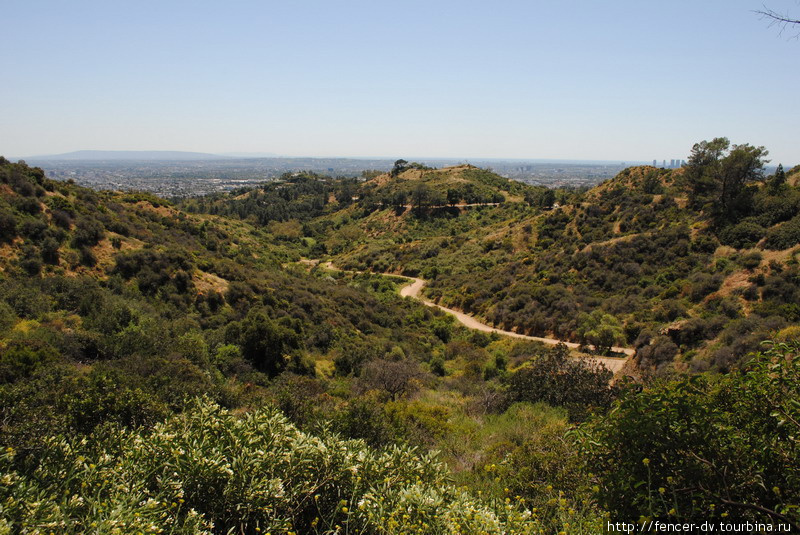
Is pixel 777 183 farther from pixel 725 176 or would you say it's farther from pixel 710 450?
pixel 710 450

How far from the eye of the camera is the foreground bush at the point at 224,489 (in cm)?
378

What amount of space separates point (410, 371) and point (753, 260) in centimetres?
2443

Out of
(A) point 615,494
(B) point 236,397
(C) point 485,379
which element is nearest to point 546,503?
(A) point 615,494

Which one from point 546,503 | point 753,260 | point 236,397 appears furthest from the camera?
point 753,260

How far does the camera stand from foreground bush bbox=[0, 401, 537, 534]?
378cm

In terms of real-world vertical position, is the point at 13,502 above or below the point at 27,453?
above

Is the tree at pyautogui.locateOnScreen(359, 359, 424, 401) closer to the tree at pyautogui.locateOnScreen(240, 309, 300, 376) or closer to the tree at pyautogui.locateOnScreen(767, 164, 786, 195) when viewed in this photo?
the tree at pyautogui.locateOnScreen(240, 309, 300, 376)

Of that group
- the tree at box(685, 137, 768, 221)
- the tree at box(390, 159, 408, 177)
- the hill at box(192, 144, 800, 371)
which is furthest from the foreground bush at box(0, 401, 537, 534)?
the tree at box(390, 159, 408, 177)

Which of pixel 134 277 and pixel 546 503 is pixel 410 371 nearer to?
pixel 546 503

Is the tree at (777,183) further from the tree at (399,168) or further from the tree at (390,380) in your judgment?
the tree at (399,168)

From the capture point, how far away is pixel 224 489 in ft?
14.7

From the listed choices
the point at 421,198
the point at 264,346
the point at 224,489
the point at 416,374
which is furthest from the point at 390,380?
the point at 421,198

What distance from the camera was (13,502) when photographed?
11.5 ft

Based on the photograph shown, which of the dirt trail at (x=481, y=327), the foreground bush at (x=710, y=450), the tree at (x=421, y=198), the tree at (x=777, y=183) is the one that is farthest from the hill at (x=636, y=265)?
the foreground bush at (x=710, y=450)
